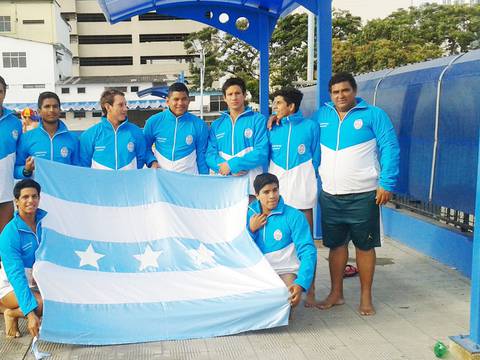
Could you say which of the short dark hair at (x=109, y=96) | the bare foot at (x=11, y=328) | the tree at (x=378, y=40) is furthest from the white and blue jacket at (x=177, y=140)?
the tree at (x=378, y=40)

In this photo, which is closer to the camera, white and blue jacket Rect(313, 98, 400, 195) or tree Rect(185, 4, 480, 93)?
white and blue jacket Rect(313, 98, 400, 195)

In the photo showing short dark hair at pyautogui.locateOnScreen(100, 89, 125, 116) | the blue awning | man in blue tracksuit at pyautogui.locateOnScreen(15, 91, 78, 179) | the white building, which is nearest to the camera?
man in blue tracksuit at pyautogui.locateOnScreen(15, 91, 78, 179)

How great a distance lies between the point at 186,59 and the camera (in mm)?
66812

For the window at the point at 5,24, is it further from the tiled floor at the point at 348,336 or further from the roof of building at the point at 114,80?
the tiled floor at the point at 348,336

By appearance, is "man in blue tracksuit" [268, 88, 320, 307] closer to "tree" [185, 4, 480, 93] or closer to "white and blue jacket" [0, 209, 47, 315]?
"white and blue jacket" [0, 209, 47, 315]

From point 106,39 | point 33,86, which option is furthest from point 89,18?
point 33,86

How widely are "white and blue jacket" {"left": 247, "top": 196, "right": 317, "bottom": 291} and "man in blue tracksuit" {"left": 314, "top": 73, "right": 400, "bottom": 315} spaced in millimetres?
380

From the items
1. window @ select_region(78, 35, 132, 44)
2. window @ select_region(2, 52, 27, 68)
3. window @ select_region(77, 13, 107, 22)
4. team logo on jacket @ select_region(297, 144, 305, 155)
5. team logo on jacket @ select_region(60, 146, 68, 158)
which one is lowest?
team logo on jacket @ select_region(60, 146, 68, 158)

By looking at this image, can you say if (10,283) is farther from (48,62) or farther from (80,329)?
(48,62)

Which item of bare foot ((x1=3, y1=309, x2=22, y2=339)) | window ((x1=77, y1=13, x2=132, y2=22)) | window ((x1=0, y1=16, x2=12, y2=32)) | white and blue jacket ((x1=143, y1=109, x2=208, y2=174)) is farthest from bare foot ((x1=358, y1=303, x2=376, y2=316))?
window ((x1=77, y1=13, x2=132, y2=22))

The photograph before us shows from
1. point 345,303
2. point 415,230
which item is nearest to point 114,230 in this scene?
point 345,303

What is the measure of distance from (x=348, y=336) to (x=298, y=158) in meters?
1.62

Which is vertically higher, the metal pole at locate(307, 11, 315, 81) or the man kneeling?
the metal pole at locate(307, 11, 315, 81)

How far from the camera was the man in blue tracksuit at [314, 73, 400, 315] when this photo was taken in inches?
180
